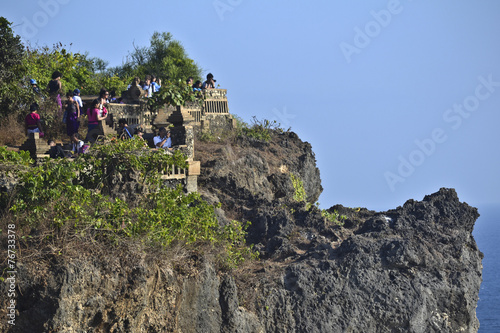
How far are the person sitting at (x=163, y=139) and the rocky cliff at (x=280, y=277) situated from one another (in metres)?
1.85

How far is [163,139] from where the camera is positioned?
21453mm

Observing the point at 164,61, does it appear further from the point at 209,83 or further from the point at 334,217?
the point at 334,217

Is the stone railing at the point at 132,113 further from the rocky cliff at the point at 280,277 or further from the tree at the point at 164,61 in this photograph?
the tree at the point at 164,61

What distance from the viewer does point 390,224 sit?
70.9 feet

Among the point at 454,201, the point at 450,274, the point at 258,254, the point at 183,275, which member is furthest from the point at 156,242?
the point at 454,201

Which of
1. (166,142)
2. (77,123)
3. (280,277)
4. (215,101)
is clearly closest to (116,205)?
(280,277)

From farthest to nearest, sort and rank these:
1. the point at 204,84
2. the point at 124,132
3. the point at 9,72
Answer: the point at 204,84 < the point at 9,72 < the point at 124,132

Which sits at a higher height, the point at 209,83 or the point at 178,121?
the point at 209,83

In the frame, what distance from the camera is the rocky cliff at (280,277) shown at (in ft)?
48.8

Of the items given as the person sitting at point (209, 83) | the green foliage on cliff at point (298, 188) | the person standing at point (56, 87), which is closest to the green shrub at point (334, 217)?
the green foliage on cliff at point (298, 188)

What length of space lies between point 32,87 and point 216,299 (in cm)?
1163

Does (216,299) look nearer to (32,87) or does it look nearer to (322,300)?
(322,300)

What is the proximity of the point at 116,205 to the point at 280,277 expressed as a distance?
498cm

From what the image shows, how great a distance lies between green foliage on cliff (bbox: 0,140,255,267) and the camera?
51.0 feet
